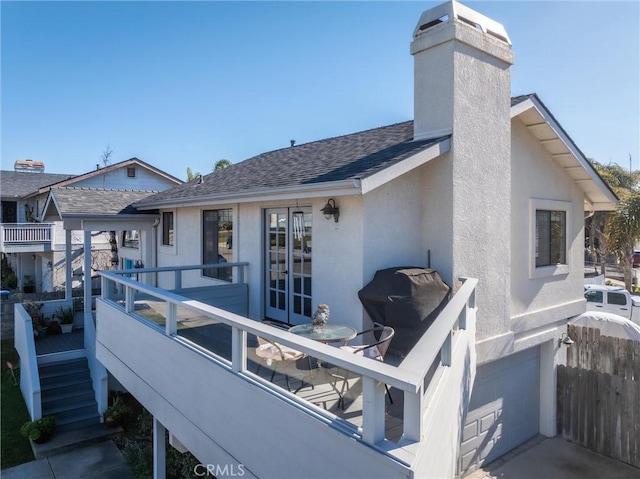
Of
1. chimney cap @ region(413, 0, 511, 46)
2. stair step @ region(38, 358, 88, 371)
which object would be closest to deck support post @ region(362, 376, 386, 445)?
chimney cap @ region(413, 0, 511, 46)

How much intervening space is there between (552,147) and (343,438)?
365 inches

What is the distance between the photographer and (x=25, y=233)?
21078 mm

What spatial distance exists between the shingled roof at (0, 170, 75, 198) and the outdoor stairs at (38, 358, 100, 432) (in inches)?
785

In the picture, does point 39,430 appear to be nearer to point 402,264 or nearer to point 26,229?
point 402,264

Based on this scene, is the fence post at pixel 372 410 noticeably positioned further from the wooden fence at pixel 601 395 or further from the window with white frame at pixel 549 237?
the wooden fence at pixel 601 395

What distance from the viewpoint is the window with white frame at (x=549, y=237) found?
901 centimetres

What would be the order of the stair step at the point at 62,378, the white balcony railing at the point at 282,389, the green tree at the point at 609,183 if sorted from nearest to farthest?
the white balcony railing at the point at 282,389 → the stair step at the point at 62,378 → the green tree at the point at 609,183

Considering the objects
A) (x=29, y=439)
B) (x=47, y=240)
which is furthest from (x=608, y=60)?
(x=47, y=240)

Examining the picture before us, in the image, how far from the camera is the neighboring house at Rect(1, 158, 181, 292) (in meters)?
21.0

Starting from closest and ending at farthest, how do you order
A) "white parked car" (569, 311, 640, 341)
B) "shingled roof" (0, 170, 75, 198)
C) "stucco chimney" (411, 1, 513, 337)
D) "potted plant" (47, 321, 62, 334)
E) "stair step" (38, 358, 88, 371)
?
"stucco chimney" (411, 1, 513, 337) → "stair step" (38, 358, 88, 371) → "white parked car" (569, 311, 640, 341) → "potted plant" (47, 321, 62, 334) → "shingled roof" (0, 170, 75, 198)

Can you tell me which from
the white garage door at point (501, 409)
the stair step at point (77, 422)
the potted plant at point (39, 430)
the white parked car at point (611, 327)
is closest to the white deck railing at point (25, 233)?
the stair step at point (77, 422)

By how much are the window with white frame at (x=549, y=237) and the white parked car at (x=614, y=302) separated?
324 inches

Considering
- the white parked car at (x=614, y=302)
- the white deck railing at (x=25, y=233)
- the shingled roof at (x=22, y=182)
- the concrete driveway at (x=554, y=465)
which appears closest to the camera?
the concrete driveway at (x=554, y=465)

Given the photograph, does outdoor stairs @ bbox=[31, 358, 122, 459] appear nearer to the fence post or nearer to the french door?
the french door
